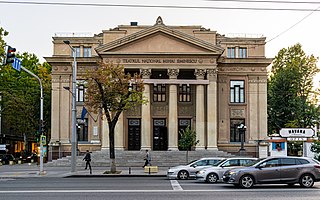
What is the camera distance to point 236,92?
54438 millimetres

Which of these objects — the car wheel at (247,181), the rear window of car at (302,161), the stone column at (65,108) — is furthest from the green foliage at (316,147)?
the stone column at (65,108)

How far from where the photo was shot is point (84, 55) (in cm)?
5531

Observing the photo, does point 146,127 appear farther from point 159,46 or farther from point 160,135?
point 159,46

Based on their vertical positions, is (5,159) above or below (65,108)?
below

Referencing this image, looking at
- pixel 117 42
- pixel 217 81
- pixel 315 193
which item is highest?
pixel 117 42

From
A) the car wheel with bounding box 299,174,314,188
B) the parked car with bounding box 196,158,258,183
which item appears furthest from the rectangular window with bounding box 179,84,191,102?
the car wheel with bounding box 299,174,314,188

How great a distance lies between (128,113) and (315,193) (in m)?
35.3

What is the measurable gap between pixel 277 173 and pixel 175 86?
2931cm

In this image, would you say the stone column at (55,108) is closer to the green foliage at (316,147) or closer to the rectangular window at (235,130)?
the rectangular window at (235,130)


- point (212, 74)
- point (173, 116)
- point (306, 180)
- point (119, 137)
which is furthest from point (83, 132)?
point (306, 180)

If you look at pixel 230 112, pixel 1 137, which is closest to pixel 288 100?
pixel 230 112

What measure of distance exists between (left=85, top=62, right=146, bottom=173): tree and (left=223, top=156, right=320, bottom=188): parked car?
1474 centimetres

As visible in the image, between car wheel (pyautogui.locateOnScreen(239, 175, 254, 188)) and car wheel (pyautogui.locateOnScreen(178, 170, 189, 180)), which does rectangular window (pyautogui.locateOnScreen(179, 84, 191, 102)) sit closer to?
car wheel (pyautogui.locateOnScreen(178, 170, 189, 180))

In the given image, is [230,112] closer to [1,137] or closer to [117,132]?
[117,132]
